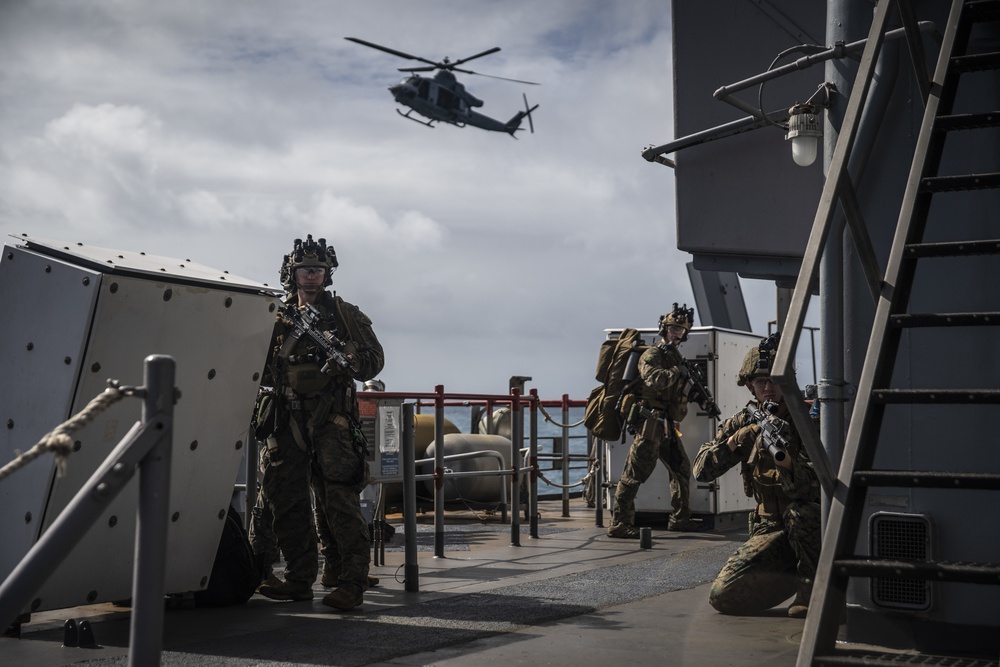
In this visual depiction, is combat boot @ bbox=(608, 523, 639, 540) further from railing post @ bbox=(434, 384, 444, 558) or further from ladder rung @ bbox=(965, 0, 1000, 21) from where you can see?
ladder rung @ bbox=(965, 0, 1000, 21)

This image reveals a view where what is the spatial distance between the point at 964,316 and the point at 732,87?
2946 mm

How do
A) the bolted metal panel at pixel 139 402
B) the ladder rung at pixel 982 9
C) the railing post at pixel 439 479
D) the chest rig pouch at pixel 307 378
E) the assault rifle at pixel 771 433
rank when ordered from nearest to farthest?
the ladder rung at pixel 982 9, the bolted metal panel at pixel 139 402, the assault rifle at pixel 771 433, the chest rig pouch at pixel 307 378, the railing post at pixel 439 479

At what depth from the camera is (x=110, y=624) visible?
6.14 metres

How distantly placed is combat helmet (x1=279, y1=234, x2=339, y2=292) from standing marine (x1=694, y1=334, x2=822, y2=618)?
2.70 meters

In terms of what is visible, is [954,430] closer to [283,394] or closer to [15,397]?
[283,394]

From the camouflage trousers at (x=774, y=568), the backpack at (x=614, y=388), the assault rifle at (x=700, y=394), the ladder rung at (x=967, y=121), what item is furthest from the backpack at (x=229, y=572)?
the assault rifle at (x=700, y=394)

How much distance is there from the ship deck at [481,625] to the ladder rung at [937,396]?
2.06m

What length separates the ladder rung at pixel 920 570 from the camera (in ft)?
10.5

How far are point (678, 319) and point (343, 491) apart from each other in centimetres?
500

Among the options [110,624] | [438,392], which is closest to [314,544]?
[110,624]

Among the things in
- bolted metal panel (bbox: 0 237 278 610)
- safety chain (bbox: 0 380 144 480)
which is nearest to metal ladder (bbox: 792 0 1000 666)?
safety chain (bbox: 0 380 144 480)

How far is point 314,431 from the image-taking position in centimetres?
694

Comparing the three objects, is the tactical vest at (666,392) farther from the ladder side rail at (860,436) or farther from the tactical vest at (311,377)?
the ladder side rail at (860,436)

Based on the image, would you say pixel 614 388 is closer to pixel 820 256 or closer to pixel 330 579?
pixel 330 579
